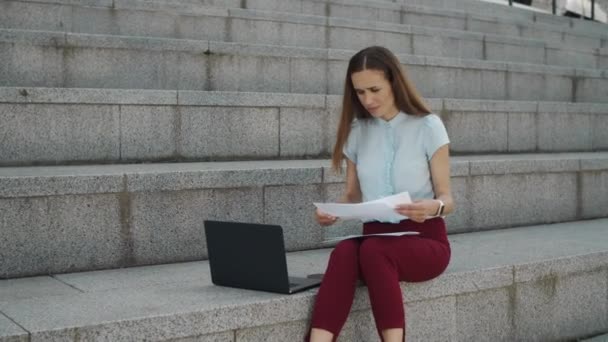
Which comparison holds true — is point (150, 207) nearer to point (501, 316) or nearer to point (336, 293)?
point (336, 293)

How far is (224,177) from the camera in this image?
15.1ft

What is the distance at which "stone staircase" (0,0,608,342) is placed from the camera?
3.72 metres

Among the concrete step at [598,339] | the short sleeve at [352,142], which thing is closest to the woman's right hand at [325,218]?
the short sleeve at [352,142]

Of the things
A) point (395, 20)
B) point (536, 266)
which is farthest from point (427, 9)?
point (536, 266)

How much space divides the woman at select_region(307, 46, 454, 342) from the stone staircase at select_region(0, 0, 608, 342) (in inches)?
7.3

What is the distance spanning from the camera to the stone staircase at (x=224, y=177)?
372cm

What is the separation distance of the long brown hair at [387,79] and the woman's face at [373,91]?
0.07 ft

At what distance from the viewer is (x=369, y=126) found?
418cm

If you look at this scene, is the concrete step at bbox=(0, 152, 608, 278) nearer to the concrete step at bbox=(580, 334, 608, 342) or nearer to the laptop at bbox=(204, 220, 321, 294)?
the laptop at bbox=(204, 220, 321, 294)

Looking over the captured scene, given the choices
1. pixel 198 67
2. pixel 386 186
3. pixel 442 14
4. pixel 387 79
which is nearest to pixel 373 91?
pixel 387 79

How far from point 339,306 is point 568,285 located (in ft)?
6.08

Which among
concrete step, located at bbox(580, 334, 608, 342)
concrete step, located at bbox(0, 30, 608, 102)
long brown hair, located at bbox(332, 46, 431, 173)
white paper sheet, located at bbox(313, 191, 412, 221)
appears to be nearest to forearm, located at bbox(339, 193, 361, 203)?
long brown hair, located at bbox(332, 46, 431, 173)

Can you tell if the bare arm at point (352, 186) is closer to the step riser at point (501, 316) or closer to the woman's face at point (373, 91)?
the woman's face at point (373, 91)

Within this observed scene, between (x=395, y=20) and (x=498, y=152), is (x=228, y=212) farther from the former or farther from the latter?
(x=395, y=20)
